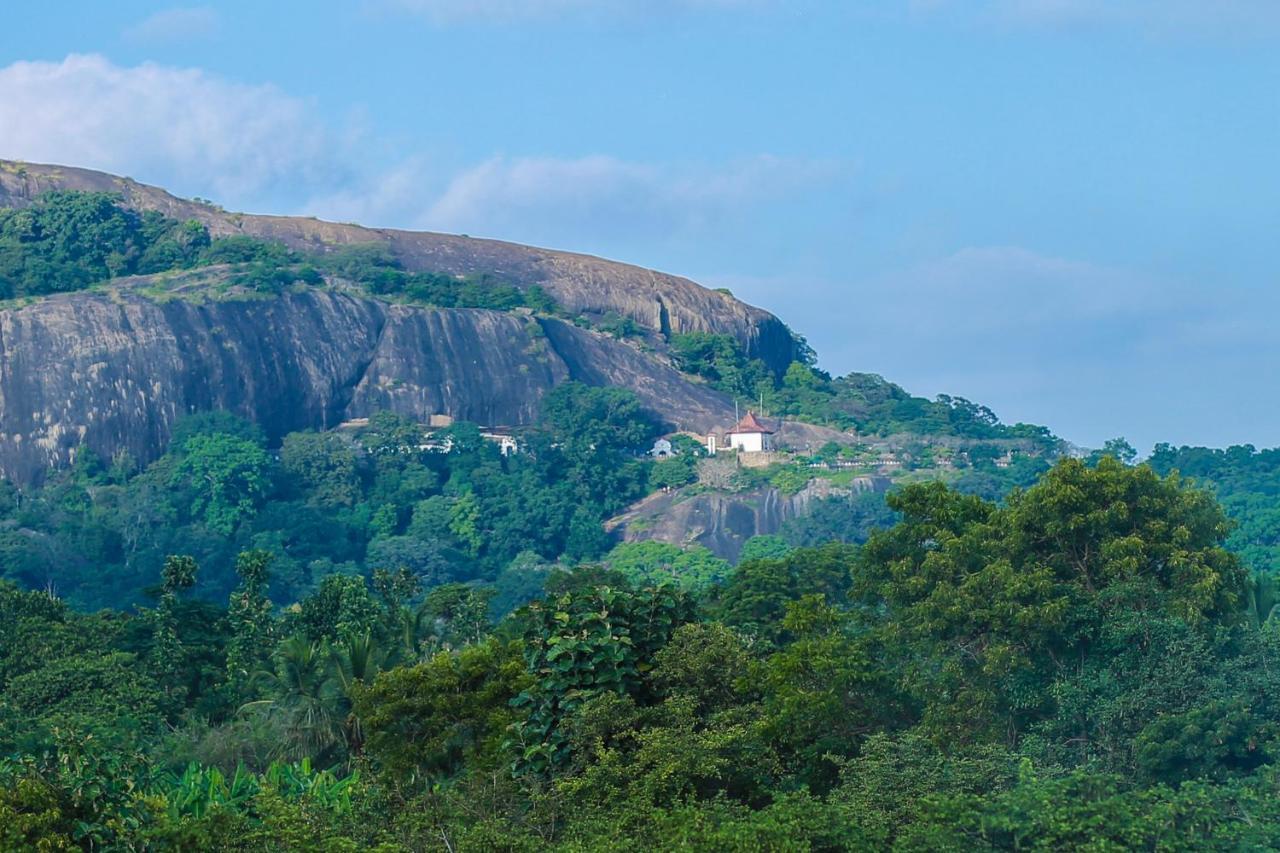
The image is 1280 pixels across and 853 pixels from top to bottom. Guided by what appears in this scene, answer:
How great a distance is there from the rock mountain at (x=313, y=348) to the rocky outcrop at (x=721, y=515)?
12.1 m

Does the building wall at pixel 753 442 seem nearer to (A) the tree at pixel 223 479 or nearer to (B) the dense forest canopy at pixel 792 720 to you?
(A) the tree at pixel 223 479

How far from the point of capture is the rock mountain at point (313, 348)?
8625 centimetres

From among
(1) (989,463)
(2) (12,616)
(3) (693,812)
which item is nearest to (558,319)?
(1) (989,463)

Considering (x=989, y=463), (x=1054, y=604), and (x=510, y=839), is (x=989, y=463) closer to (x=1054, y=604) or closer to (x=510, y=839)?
(x=1054, y=604)

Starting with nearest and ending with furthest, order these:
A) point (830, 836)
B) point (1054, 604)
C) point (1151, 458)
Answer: point (830, 836)
point (1054, 604)
point (1151, 458)

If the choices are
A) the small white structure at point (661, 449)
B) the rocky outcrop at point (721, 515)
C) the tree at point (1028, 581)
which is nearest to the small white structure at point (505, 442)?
the rocky outcrop at point (721, 515)

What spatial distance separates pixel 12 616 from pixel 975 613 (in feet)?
64.8

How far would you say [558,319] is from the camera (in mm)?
108438

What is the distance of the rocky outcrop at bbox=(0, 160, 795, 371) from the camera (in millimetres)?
108750

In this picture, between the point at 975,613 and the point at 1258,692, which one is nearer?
the point at 1258,692

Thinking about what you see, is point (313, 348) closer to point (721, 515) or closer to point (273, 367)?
point (273, 367)

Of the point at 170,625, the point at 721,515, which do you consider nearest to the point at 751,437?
the point at 721,515

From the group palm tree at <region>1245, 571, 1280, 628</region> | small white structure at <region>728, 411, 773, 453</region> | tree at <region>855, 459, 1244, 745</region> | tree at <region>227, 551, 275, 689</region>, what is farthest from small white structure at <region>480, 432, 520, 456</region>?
tree at <region>855, 459, 1244, 745</region>

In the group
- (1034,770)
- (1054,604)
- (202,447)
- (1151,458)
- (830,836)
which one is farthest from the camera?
(1151,458)
